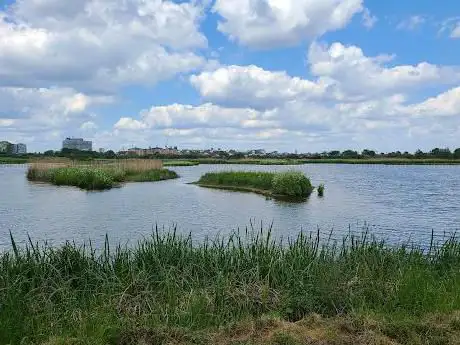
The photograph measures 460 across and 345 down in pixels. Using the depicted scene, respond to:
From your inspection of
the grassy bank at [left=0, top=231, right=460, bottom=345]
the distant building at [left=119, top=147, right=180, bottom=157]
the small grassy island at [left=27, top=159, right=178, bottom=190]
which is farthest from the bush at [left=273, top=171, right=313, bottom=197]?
the distant building at [left=119, top=147, right=180, bottom=157]

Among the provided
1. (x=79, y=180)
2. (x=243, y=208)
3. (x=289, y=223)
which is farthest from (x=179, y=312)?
(x=79, y=180)

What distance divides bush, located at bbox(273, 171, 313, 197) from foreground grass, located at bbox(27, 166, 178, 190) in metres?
17.2

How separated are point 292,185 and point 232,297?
104 feet

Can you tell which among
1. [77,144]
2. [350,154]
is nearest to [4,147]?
[77,144]

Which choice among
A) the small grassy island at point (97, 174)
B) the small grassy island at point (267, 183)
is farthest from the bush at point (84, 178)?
the small grassy island at point (267, 183)

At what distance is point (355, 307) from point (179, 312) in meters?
2.58

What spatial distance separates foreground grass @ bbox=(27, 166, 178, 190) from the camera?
47312 mm

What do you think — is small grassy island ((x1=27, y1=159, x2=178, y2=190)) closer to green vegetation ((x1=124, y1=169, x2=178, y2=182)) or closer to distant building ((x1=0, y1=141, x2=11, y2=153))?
green vegetation ((x1=124, y1=169, x2=178, y2=182))

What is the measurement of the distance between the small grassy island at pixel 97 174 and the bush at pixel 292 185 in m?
17.2

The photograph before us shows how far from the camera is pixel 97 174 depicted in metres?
48.1

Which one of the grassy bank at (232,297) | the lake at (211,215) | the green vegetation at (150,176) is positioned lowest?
the lake at (211,215)

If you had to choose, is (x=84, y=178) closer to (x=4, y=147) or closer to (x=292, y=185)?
(x=292, y=185)

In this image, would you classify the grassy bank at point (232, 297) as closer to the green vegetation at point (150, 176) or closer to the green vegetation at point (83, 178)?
the green vegetation at point (83, 178)

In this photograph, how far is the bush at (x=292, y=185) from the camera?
38594mm
